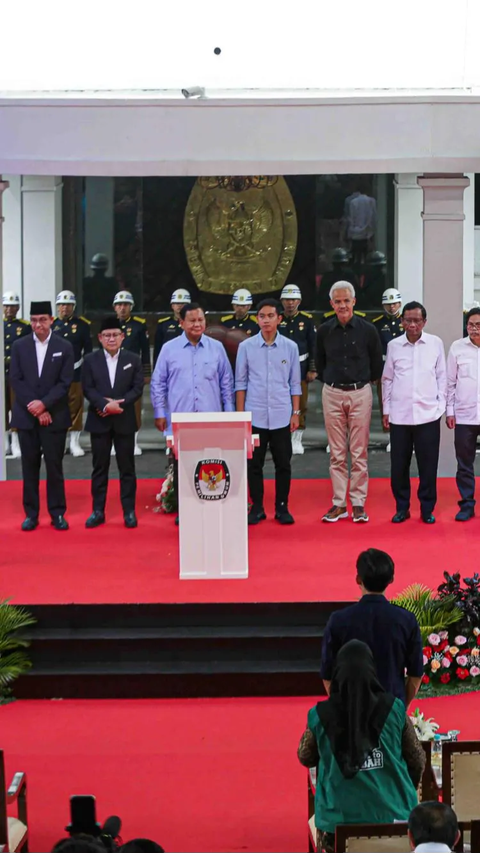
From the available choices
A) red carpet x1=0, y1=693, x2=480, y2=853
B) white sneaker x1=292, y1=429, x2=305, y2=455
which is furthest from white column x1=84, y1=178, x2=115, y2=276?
red carpet x1=0, y1=693, x2=480, y2=853

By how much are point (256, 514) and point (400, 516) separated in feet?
3.41

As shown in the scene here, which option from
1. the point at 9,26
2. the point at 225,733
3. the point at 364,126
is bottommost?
the point at 225,733

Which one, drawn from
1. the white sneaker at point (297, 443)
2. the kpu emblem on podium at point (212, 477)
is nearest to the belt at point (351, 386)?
the kpu emblem on podium at point (212, 477)

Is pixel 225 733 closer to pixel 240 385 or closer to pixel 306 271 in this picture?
pixel 240 385

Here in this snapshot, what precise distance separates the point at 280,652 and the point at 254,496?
2240 millimetres

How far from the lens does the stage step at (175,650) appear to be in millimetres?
6426

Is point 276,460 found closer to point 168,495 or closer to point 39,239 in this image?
point 168,495

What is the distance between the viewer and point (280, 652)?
662cm

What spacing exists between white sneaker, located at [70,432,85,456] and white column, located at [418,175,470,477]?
12.3 ft

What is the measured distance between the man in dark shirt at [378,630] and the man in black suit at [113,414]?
4378mm

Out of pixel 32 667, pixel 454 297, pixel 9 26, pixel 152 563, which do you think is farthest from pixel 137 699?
pixel 9 26

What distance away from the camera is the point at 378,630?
4.31 metres

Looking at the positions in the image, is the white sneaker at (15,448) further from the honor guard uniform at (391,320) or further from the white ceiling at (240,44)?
the honor guard uniform at (391,320)

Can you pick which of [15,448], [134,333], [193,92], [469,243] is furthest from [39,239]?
[469,243]
